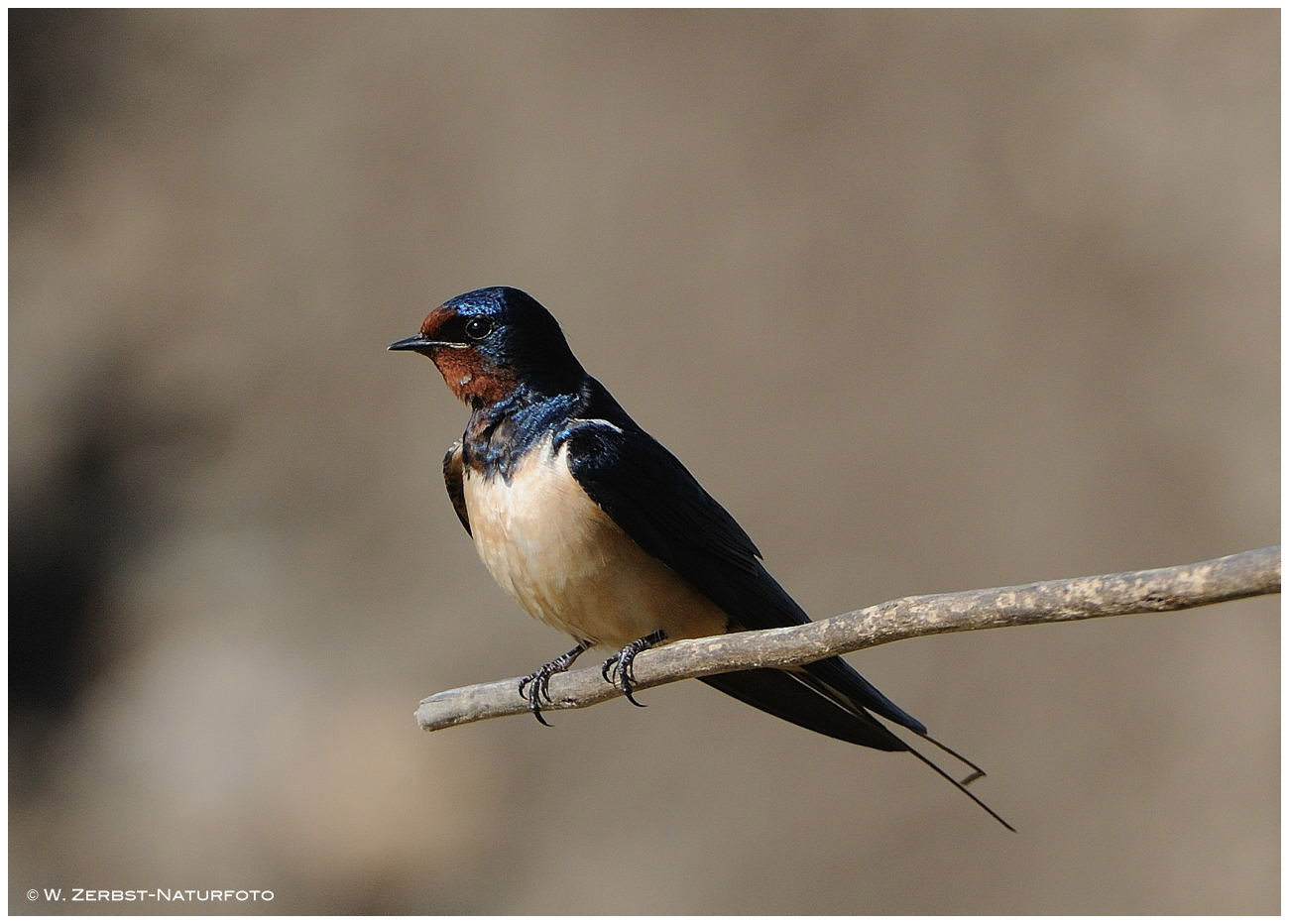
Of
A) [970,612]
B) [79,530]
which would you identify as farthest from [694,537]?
[79,530]

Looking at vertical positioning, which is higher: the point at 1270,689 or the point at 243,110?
the point at 243,110

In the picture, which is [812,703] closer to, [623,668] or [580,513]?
[623,668]

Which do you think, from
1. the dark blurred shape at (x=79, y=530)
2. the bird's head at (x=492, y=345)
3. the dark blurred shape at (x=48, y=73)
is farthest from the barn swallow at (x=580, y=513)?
the dark blurred shape at (x=48, y=73)

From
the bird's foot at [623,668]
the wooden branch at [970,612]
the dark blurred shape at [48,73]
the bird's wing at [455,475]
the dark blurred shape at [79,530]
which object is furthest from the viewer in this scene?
the dark blurred shape at [48,73]

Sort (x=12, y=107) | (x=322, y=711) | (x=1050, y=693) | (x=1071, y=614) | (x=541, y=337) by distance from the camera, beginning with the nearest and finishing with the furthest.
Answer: (x=1071, y=614)
(x=541, y=337)
(x=1050, y=693)
(x=322, y=711)
(x=12, y=107)

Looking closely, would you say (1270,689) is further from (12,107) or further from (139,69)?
(12,107)

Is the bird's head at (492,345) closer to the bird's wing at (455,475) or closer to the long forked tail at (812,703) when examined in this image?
the bird's wing at (455,475)

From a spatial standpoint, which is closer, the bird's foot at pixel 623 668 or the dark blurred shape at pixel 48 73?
the bird's foot at pixel 623 668

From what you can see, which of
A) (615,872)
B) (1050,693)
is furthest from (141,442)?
(1050,693)

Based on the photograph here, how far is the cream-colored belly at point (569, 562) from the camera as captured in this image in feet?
4.64

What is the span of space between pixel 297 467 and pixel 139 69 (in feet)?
5.61

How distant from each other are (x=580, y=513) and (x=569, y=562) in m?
0.06

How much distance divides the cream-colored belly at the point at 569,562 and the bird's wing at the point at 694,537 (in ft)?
0.07

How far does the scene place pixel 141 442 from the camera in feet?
16.0
